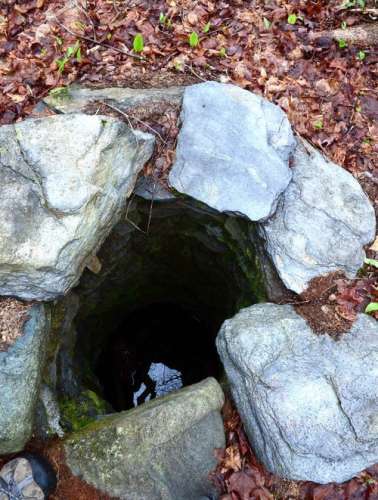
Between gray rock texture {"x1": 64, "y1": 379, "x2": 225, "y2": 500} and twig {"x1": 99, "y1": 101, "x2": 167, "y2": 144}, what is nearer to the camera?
gray rock texture {"x1": 64, "y1": 379, "x2": 225, "y2": 500}

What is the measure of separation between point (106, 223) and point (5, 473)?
191 centimetres

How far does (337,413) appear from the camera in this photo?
2943mm

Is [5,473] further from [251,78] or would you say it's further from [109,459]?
[251,78]

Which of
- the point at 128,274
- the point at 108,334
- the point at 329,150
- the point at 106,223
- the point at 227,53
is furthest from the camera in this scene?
the point at 108,334

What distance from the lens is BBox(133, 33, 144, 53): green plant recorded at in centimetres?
400

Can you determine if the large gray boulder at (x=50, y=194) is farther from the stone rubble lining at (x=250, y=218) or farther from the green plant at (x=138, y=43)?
the green plant at (x=138, y=43)

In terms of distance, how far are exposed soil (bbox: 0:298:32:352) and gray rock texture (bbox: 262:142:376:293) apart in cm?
198

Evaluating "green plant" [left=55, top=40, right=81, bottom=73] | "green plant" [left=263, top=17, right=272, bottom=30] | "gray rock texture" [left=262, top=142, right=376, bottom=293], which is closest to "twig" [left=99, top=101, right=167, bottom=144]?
"green plant" [left=55, top=40, right=81, bottom=73]

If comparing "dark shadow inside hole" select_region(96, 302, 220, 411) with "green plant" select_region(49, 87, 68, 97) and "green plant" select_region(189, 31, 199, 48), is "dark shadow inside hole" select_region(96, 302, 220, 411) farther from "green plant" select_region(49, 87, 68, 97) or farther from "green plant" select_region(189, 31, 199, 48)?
"green plant" select_region(189, 31, 199, 48)

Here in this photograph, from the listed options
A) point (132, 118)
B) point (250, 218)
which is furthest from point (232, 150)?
point (132, 118)

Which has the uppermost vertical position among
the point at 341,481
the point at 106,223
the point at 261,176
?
the point at 261,176

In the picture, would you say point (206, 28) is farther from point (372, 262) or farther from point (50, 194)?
point (372, 262)

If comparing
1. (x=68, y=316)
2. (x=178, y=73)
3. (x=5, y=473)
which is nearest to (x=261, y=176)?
(x=178, y=73)

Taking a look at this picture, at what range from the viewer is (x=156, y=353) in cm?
696
